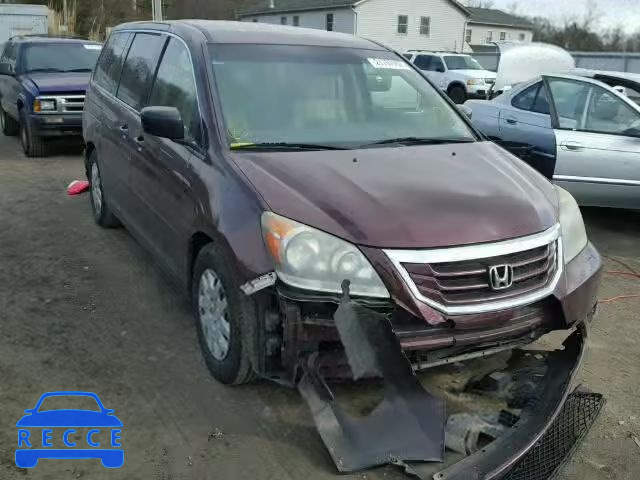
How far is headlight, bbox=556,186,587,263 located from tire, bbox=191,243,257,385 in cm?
160

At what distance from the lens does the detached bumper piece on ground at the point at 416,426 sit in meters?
2.70

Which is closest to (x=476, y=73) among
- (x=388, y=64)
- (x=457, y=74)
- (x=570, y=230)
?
(x=457, y=74)

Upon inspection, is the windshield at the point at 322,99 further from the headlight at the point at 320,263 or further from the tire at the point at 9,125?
the tire at the point at 9,125

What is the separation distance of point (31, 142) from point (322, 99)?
7.11m

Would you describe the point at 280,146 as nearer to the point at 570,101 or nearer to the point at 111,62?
the point at 111,62

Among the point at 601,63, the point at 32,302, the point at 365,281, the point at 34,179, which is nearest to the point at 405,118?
the point at 365,281

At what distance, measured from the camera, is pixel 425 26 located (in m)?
41.4

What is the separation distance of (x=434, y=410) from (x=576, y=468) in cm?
76

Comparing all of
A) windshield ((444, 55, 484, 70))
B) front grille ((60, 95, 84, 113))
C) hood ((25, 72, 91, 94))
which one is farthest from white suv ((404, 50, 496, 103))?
front grille ((60, 95, 84, 113))

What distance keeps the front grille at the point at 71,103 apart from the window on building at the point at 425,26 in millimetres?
35050

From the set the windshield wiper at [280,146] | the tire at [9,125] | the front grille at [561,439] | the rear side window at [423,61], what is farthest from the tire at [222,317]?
the rear side window at [423,61]

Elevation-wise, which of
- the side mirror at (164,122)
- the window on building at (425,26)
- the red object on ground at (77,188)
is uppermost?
the window on building at (425,26)

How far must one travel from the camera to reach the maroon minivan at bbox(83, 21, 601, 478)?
2814 mm

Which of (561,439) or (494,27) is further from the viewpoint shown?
(494,27)
